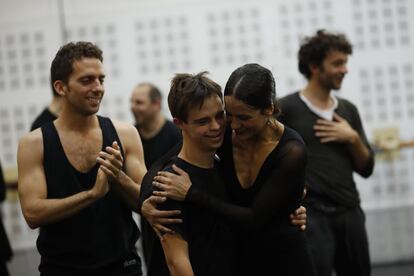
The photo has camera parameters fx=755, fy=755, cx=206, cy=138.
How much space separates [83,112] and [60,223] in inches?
16.8

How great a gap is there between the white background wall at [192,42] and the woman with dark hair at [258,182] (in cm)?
283

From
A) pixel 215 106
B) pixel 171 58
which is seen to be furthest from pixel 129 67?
pixel 215 106

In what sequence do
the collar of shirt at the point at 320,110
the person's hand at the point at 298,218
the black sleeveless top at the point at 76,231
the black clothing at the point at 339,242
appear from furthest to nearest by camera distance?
the collar of shirt at the point at 320,110 < the black clothing at the point at 339,242 < the black sleeveless top at the point at 76,231 < the person's hand at the point at 298,218

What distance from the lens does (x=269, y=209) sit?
93.7 inches

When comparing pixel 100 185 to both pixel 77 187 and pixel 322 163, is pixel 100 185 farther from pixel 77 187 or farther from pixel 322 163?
pixel 322 163

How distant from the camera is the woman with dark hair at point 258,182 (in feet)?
7.78

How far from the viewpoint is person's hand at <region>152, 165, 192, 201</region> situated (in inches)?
92.0

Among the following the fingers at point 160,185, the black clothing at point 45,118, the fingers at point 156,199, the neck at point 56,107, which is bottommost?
the fingers at point 156,199

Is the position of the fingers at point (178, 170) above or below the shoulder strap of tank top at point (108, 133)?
below

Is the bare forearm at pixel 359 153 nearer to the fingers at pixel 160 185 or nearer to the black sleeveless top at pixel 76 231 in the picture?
the black sleeveless top at pixel 76 231

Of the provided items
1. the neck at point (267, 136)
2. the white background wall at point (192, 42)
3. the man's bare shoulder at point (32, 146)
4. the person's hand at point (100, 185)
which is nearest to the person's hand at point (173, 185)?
the neck at point (267, 136)

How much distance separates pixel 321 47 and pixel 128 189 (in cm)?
143

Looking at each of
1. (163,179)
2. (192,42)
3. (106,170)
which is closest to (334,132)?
(106,170)

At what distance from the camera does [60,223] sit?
2.83 m
